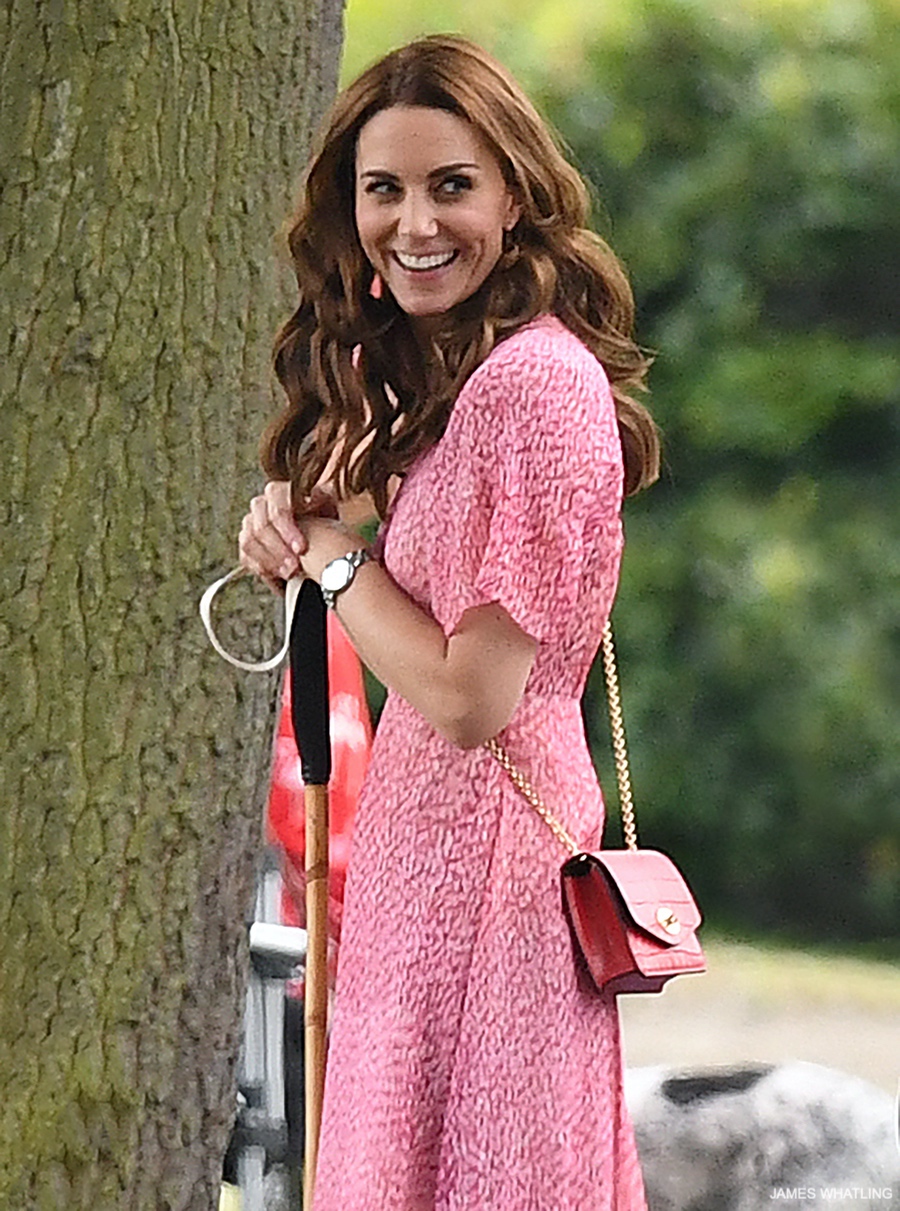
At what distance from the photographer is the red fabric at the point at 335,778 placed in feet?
7.17

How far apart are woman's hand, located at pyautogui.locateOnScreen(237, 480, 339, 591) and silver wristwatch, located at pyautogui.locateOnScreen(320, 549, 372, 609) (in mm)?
48

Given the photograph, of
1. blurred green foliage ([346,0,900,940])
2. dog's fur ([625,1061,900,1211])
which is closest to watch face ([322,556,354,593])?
dog's fur ([625,1061,900,1211])

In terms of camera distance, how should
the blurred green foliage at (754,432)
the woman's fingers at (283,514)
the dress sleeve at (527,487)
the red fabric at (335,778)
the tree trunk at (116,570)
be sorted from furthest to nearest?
1. the blurred green foliage at (754,432)
2. the red fabric at (335,778)
3. the tree trunk at (116,570)
4. the woman's fingers at (283,514)
5. the dress sleeve at (527,487)

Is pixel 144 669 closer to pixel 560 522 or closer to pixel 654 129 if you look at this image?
pixel 560 522

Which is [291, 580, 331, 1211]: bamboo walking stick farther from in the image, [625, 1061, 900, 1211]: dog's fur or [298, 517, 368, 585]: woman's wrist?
[625, 1061, 900, 1211]: dog's fur

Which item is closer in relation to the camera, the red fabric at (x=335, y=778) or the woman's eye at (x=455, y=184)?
the woman's eye at (x=455, y=184)

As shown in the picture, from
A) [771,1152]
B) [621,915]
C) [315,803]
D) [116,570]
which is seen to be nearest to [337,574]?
[315,803]

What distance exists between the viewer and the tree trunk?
2.06m

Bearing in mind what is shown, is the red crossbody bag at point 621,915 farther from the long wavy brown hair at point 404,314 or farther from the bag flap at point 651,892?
the long wavy brown hair at point 404,314

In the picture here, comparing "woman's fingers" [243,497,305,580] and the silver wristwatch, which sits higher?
"woman's fingers" [243,497,305,580]

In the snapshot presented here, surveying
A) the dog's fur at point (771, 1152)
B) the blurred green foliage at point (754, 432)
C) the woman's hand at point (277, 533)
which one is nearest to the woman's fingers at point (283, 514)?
the woman's hand at point (277, 533)

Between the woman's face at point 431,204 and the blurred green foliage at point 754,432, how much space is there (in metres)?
1.80

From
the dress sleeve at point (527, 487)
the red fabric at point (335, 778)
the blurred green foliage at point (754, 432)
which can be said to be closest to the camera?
the dress sleeve at point (527, 487)

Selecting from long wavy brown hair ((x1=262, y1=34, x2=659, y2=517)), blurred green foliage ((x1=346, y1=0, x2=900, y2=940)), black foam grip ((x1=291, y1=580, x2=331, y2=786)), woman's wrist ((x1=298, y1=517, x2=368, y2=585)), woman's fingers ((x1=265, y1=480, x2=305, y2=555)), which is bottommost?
black foam grip ((x1=291, y1=580, x2=331, y2=786))
